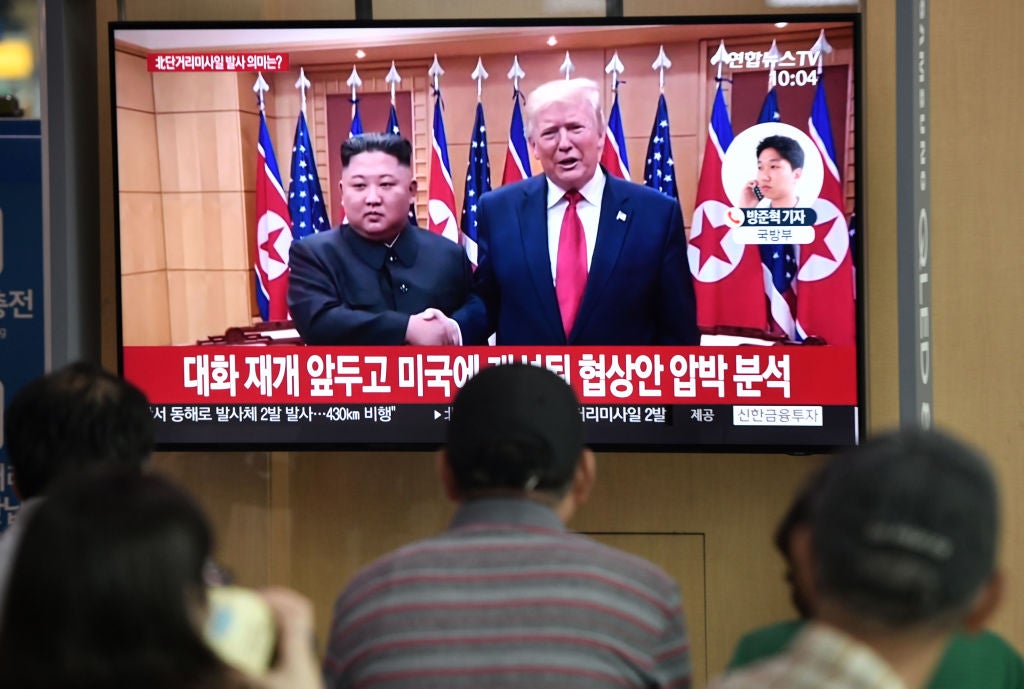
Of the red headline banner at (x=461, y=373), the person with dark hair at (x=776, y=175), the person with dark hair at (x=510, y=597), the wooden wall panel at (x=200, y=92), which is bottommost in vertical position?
the person with dark hair at (x=510, y=597)

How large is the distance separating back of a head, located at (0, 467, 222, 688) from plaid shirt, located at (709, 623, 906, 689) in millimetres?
510

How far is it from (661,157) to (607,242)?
11.3 inches

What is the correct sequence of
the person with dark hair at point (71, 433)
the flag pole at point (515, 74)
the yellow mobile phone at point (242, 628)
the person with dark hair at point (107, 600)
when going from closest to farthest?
1. the person with dark hair at point (107, 600)
2. the yellow mobile phone at point (242, 628)
3. the person with dark hair at point (71, 433)
4. the flag pole at point (515, 74)

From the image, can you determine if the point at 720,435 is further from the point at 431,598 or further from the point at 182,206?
the point at 431,598

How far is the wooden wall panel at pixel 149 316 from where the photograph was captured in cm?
384

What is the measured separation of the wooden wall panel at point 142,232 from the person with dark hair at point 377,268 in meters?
0.41

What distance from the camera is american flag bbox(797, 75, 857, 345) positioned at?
11.9ft

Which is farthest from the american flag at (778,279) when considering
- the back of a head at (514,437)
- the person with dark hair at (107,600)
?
the person with dark hair at (107,600)

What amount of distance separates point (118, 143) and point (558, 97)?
131 cm

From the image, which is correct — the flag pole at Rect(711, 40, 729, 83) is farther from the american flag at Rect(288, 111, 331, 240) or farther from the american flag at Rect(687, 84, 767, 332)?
the american flag at Rect(288, 111, 331, 240)

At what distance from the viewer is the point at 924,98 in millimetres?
3184

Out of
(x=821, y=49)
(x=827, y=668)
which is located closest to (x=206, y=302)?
(x=821, y=49)

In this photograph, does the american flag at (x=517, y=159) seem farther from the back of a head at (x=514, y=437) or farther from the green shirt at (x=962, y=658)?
the green shirt at (x=962, y=658)

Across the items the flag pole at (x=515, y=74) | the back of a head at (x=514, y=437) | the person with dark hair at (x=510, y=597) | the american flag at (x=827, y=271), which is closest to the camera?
the person with dark hair at (x=510, y=597)
